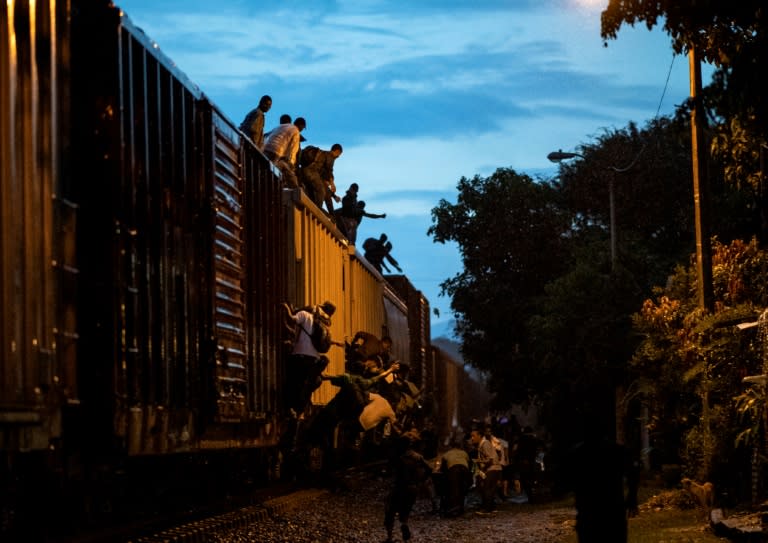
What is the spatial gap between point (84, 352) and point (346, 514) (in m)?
11.0

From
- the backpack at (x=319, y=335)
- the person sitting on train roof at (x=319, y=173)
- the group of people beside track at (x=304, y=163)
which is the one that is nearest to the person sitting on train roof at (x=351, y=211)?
the group of people beside track at (x=304, y=163)

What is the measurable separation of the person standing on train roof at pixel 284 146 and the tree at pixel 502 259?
26.4 m

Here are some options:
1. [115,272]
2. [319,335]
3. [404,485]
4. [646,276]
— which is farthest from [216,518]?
[646,276]

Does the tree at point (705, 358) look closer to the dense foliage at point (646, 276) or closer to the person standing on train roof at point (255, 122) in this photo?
the dense foliage at point (646, 276)

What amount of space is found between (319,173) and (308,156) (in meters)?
0.57

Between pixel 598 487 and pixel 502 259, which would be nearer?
pixel 598 487

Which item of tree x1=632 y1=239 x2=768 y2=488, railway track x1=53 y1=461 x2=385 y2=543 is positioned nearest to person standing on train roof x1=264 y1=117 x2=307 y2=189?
railway track x1=53 y1=461 x2=385 y2=543

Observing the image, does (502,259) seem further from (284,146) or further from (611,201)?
(284,146)

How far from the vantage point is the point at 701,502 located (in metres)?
18.0

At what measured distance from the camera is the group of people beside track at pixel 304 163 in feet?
62.4

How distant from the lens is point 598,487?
831cm

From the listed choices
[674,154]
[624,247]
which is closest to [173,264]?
[624,247]

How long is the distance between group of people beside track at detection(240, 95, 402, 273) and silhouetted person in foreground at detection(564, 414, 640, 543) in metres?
7.73

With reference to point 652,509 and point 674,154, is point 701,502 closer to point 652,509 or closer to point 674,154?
point 652,509
